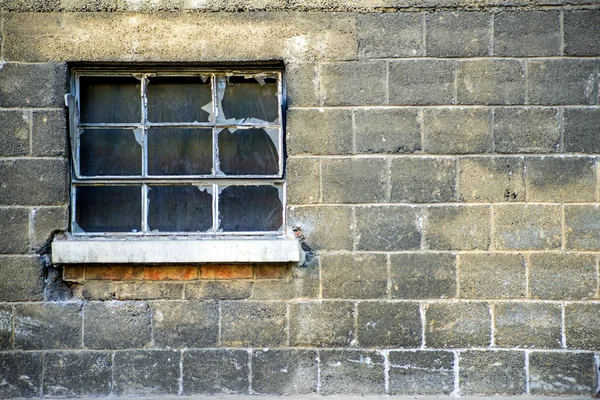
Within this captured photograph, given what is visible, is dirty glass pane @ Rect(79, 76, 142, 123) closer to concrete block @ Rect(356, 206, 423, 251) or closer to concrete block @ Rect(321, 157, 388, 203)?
concrete block @ Rect(321, 157, 388, 203)

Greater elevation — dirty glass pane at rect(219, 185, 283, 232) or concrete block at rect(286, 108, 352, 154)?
concrete block at rect(286, 108, 352, 154)

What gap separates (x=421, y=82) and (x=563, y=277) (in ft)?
5.22

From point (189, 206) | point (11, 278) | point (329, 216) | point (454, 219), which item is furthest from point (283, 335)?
point (11, 278)

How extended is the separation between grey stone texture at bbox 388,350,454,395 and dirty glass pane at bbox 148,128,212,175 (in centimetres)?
183

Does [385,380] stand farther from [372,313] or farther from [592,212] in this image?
[592,212]

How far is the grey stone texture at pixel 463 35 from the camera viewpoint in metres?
3.95

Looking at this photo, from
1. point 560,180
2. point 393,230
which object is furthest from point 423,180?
point 560,180

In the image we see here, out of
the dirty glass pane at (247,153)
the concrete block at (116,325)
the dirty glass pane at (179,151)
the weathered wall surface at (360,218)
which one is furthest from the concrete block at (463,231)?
the concrete block at (116,325)

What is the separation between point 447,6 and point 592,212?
1668 millimetres

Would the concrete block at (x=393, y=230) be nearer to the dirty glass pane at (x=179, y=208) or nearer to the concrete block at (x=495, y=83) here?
the concrete block at (x=495, y=83)

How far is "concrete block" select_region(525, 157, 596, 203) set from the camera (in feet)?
12.9

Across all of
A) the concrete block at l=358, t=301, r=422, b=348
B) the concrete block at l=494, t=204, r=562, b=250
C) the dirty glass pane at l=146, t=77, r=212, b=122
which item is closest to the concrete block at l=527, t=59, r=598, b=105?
the concrete block at l=494, t=204, r=562, b=250

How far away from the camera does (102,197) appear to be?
13.5ft

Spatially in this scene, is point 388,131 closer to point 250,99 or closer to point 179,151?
point 250,99
